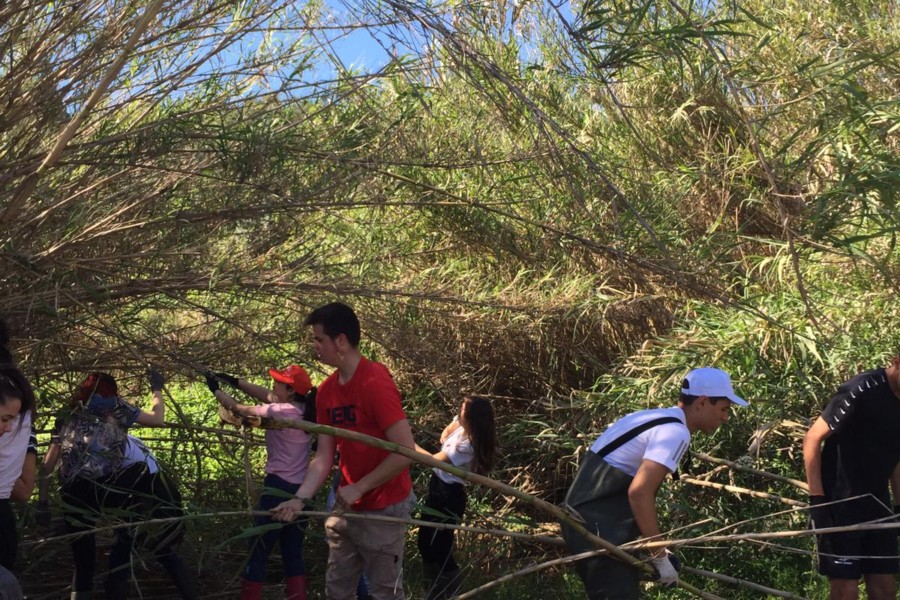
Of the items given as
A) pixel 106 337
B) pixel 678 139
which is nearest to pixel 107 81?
pixel 106 337

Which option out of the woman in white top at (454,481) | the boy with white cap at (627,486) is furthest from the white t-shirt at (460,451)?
the boy with white cap at (627,486)

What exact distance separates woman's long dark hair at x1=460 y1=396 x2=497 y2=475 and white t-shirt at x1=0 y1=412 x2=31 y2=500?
6.99 feet

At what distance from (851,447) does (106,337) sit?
11.0 feet

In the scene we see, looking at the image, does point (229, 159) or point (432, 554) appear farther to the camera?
point (432, 554)

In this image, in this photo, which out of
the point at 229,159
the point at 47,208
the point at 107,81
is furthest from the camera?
the point at 229,159

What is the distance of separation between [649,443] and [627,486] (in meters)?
0.20

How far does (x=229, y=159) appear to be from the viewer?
4727mm

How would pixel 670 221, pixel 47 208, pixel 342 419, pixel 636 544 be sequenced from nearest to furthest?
pixel 636 544
pixel 342 419
pixel 47 208
pixel 670 221

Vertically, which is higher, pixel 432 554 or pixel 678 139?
pixel 678 139

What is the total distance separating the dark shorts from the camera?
172 inches

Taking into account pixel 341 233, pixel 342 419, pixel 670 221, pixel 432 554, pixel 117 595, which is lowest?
pixel 432 554

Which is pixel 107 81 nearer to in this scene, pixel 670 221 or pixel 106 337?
pixel 106 337

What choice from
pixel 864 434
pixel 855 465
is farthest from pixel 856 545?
pixel 864 434

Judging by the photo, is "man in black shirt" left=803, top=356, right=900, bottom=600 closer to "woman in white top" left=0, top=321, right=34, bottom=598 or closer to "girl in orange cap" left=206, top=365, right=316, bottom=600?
A: "girl in orange cap" left=206, top=365, right=316, bottom=600
